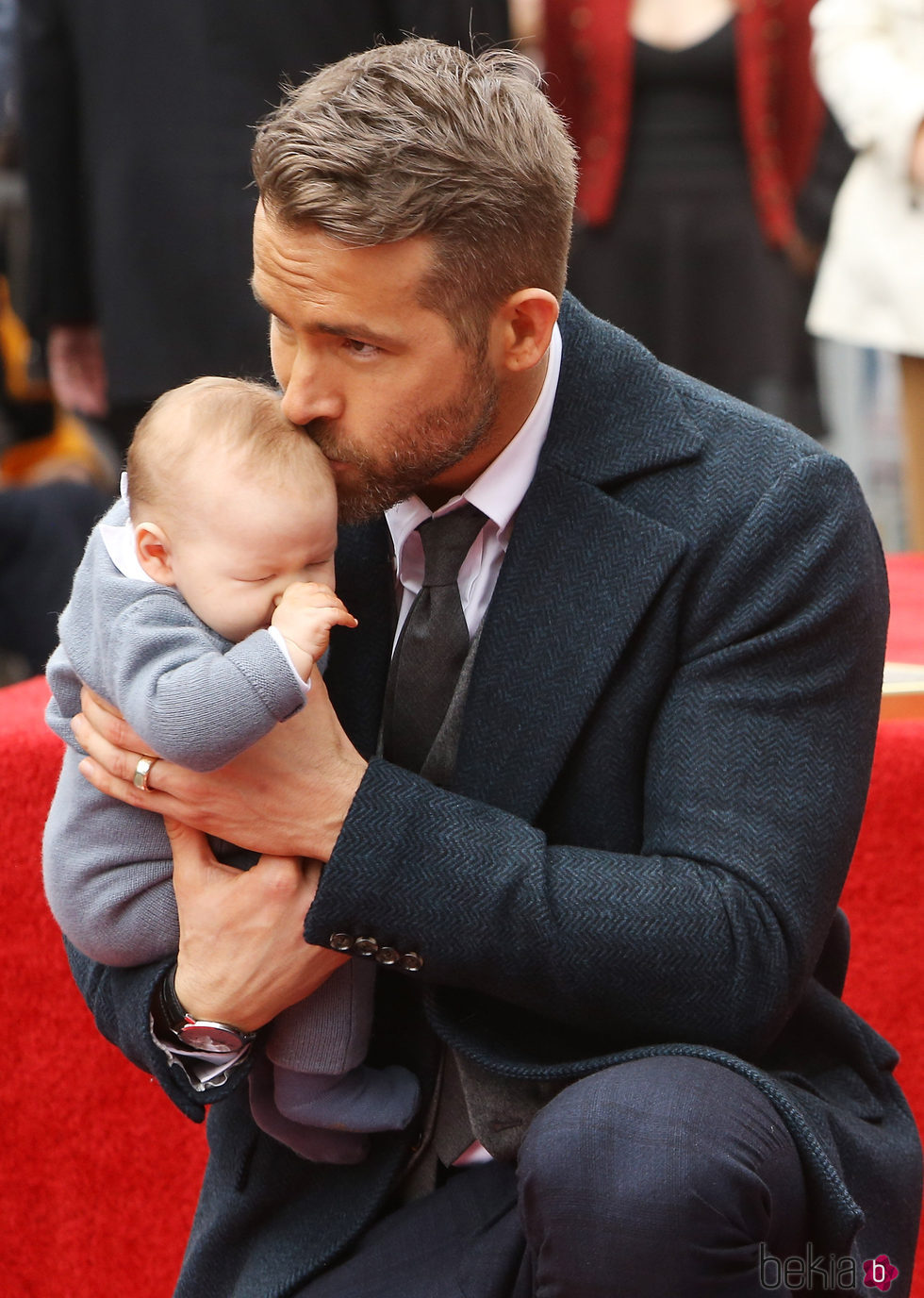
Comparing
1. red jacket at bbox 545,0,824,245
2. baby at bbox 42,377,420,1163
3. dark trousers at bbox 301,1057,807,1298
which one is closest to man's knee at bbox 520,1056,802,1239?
dark trousers at bbox 301,1057,807,1298

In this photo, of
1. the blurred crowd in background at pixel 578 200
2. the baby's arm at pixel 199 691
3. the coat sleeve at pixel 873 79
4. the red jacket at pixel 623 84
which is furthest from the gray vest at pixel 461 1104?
the red jacket at pixel 623 84

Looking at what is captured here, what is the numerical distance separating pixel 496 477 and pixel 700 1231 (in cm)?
71

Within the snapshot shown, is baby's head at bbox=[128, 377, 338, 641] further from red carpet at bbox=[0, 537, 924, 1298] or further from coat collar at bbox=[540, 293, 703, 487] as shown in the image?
red carpet at bbox=[0, 537, 924, 1298]

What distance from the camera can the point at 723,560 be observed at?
151cm

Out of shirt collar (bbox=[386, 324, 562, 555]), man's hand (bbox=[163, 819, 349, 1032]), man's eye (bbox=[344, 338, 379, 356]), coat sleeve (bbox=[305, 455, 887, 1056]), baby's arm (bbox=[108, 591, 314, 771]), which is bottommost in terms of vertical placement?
man's hand (bbox=[163, 819, 349, 1032])

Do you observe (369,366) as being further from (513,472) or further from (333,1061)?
(333,1061)

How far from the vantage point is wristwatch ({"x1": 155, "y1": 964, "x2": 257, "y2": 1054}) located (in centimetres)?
155

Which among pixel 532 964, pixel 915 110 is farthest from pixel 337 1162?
pixel 915 110

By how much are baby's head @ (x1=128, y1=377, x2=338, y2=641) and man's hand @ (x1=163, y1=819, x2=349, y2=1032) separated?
223mm

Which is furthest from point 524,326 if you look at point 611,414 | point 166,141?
point 166,141

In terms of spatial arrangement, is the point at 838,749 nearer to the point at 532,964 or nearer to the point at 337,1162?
the point at 532,964

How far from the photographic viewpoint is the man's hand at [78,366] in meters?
3.32

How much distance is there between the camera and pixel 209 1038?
61.4 inches

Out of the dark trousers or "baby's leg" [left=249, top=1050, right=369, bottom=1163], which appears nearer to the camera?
the dark trousers
